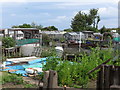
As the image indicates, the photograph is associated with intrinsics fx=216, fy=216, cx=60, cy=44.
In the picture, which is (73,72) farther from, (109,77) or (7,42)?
(7,42)

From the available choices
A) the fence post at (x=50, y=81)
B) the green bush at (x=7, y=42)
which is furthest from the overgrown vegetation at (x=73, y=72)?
the green bush at (x=7, y=42)

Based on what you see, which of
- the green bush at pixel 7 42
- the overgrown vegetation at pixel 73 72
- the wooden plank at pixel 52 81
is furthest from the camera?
the green bush at pixel 7 42

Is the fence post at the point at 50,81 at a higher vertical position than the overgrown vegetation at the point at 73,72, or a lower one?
higher

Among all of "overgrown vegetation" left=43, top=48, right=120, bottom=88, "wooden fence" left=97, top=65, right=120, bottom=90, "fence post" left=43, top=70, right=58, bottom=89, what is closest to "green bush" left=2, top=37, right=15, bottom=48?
"overgrown vegetation" left=43, top=48, right=120, bottom=88

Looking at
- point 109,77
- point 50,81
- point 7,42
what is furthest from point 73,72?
point 7,42

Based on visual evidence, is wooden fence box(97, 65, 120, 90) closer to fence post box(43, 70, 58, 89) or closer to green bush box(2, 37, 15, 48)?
fence post box(43, 70, 58, 89)

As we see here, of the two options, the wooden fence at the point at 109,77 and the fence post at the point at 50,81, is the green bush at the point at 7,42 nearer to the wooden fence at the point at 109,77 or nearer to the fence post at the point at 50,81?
the fence post at the point at 50,81

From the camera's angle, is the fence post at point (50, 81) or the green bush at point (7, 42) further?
the green bush at point (7, 42)

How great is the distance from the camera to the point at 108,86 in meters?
2.89

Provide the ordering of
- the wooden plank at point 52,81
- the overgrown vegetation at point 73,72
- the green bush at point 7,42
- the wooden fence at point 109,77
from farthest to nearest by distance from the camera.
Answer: the green bush at point 7,42, the overgrown vegetation at point 73,72, the wooden plank at point 52,81, the wooden fence at point 109,77

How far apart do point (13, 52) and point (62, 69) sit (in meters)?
12.9

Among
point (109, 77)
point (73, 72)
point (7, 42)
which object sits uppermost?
point (109, 77)

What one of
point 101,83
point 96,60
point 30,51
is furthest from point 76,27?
point 101,83

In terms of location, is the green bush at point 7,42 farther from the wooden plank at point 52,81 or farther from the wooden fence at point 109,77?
the wooden fence at point 109,77
